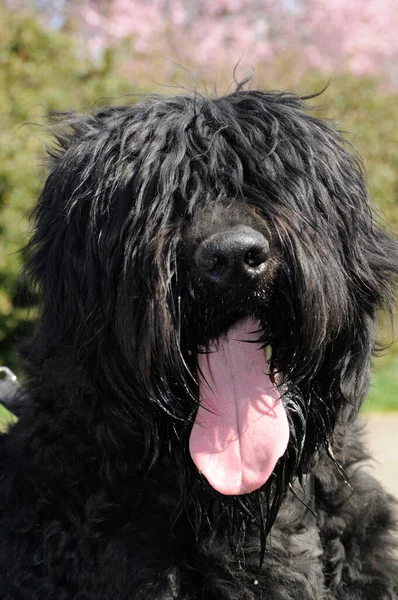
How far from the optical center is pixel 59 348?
8.69ft

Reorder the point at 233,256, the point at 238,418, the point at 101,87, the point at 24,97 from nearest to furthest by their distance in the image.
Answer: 1. the point at 233,256
2. the point at 238,418
3. the point at 24,97
4. the point at 101,87

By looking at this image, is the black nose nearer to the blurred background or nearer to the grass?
the blurred background

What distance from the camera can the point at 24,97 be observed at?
8.12 metres

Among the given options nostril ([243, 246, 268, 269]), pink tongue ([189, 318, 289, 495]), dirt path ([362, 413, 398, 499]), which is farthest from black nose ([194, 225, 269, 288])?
dirt path ([362, 413, 398, 499])

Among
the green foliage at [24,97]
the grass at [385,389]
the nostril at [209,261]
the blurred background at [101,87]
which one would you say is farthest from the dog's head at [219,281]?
the grass at [385,389]

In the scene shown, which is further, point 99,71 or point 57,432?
point 99,71

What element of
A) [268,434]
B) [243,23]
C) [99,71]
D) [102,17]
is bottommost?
[268,434]

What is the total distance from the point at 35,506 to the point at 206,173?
1.29 meters

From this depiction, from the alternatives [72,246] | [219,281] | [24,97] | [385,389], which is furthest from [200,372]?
[385,389]

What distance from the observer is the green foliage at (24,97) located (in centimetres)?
768

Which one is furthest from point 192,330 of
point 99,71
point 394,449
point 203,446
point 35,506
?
point 99,71

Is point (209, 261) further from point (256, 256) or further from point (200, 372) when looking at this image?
point (200, 372)

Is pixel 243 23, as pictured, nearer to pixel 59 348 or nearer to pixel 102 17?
pixel 102 17

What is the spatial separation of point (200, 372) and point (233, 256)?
50 centimetres
